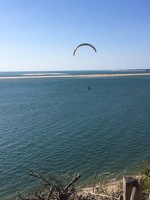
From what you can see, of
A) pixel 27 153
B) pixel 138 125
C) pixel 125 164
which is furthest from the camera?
pixel 138 125

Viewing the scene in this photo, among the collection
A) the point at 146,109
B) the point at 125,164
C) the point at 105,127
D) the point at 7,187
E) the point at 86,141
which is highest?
the point at 146,109

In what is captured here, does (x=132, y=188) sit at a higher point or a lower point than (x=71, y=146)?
lower

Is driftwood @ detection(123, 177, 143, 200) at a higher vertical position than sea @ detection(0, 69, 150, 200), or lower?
lower

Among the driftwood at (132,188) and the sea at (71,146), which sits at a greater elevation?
the sea at (71,146)

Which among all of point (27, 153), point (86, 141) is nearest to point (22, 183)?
point (27, 153)

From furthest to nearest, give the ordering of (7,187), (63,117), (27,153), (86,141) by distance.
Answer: (63,117) → (86,141) → (27,153) → (7,187)

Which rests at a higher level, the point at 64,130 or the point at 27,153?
the point at 64,130

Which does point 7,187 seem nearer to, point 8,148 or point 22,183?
point 22,183

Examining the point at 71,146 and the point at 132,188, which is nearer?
the point at 132,188

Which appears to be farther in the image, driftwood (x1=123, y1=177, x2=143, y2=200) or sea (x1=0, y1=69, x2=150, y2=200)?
sea (x1=0, y1=69, x2=150, y2=200)

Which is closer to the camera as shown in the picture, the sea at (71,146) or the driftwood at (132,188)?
the driftwood at (132,188)

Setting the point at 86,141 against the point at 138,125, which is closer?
the point at 86,141
